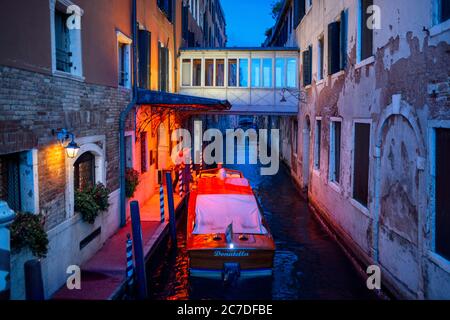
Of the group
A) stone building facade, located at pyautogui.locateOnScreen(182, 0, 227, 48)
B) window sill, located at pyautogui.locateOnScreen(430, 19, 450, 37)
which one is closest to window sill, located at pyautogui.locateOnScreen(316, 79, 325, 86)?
stone building facade, located at pyautogui.locateOnScreen(182, 0, 227, 48)

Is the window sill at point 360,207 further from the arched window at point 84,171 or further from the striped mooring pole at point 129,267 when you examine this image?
the arched window at point 84,171

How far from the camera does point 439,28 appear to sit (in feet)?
19.4

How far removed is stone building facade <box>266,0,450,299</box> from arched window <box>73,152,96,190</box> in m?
5.56

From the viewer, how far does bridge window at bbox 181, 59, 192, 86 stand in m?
19.3

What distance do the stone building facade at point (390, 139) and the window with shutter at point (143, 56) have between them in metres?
4.95

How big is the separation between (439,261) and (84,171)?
6429mm

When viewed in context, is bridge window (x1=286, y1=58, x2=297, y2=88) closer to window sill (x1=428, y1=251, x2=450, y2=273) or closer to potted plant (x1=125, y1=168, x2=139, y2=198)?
potted plant (x1=125, y1=168, x2=139, y2=198)

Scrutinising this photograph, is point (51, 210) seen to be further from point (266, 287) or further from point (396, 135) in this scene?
point (396, 135)

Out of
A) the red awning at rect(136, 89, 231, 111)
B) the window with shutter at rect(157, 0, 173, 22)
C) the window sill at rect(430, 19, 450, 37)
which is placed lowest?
the red awning at rect(136, 89, 231, 111)

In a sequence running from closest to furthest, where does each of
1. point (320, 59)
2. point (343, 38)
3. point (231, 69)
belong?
1. point (343, 38)
2. point (320, 59)
3. point (231, 69)

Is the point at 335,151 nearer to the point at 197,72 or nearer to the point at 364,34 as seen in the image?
the point at 364,34

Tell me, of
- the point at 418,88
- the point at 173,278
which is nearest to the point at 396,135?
the point at 418,88

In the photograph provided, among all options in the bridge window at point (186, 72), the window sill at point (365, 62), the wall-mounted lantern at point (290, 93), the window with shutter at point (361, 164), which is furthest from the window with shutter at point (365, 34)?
the bridge window at point (186, 72)

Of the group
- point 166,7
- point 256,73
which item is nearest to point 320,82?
point 256,73
